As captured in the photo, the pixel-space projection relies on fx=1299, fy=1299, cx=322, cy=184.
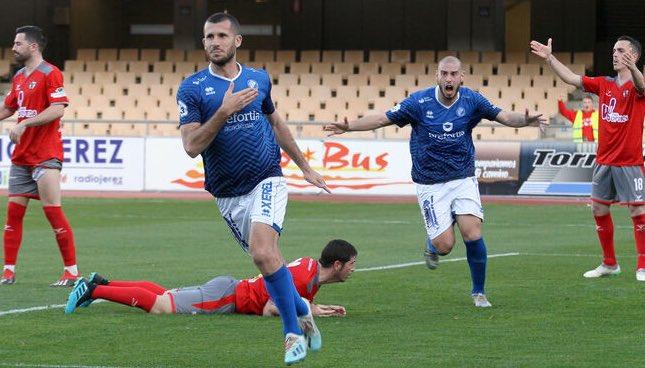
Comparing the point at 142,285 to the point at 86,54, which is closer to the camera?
the point at 142,285

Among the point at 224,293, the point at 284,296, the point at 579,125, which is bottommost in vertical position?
the point at 579,125

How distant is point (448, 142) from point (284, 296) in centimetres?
335

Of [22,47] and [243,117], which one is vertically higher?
[22,47]

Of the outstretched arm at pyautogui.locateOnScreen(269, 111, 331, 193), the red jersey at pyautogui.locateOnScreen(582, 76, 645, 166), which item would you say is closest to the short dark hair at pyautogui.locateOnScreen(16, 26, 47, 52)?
the outstretched arm at pyautogui.locateOnScreen(269, 111, 331, 193)

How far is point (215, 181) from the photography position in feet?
26.0

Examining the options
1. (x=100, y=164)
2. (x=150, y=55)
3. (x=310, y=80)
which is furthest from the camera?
(x=150, y=55)

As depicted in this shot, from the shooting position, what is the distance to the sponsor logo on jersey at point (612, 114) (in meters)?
12.0

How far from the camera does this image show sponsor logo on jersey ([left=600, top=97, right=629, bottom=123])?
39.4ft

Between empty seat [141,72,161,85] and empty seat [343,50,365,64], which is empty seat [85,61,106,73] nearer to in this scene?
empty seat [141,72,161,85]

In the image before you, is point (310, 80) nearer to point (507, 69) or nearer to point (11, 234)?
point (507, 69)

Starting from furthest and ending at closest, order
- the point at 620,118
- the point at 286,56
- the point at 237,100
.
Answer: the point at 286,56
the point at 620,118
the point at 237,100

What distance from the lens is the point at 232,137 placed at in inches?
307

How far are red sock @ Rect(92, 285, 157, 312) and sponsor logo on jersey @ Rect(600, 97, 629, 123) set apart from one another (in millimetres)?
4930

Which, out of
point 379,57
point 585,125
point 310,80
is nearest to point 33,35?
point 585,125
